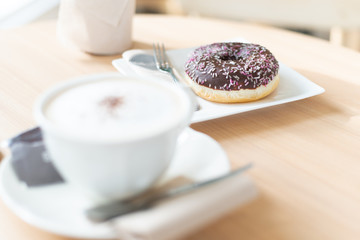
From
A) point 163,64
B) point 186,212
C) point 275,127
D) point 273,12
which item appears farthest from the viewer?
point 273,12

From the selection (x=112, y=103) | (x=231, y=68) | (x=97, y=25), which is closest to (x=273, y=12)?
(x=97, y=25)

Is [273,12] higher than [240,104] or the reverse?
the reverse

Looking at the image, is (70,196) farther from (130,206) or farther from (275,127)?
(275,127)

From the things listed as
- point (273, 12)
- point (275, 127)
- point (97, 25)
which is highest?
point (97, 25)

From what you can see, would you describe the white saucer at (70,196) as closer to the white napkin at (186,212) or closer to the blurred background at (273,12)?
the white napkin at (186,212)

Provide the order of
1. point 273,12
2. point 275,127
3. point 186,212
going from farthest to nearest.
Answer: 1. point 273,12
2. point 275,127
3. point 186,212

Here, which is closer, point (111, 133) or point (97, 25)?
point (111, 133)

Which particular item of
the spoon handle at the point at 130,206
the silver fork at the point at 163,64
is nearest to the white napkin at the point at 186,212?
the spoon handle at the point at 130,206
